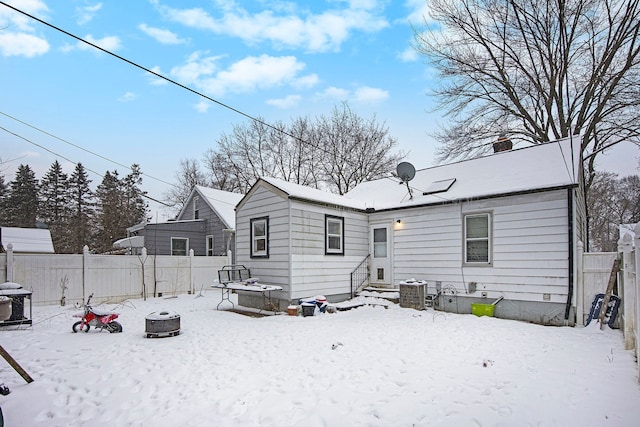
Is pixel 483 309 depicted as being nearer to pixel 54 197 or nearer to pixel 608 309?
pixel 608 309

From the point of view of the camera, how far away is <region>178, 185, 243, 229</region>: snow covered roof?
17.7m

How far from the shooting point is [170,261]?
12930 millimetres

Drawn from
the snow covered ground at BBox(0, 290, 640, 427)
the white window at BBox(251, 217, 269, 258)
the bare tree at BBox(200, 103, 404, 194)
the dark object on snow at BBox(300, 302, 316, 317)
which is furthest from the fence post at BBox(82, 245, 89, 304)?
the bare tree at BBox(200, 103, 404, 194)

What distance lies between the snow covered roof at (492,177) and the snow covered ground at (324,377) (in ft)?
11.2

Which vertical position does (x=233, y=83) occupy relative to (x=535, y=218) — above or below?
above

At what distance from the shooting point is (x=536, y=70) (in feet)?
53.4

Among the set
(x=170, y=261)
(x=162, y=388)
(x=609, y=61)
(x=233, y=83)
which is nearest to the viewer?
(x=162, y=388)

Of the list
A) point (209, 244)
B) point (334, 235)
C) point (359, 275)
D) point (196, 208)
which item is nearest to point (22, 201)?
point (196, 208)

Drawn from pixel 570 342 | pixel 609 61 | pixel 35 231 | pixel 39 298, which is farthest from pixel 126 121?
pixel 609 61

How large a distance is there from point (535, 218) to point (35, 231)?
2161 cm

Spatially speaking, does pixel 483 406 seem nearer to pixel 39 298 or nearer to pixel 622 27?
pixel 39 298

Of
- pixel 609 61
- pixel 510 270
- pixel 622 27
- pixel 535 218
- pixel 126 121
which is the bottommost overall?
pixel 510 270

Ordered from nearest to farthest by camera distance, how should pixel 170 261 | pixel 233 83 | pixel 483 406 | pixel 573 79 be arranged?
pixel 483 406, pixel 233 83, pixel 170 261, pixel 573 79

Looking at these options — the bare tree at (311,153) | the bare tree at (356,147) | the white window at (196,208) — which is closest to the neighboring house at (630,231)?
the bare tree at (356,147)
